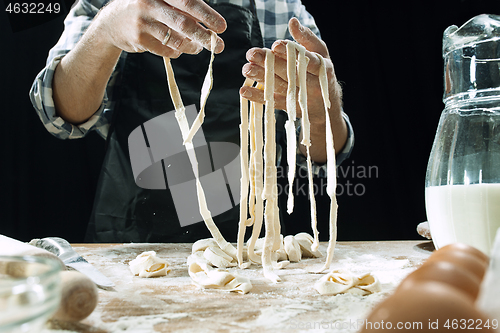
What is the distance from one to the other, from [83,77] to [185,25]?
511mm

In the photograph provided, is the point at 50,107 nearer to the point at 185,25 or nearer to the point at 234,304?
the point at 185,25

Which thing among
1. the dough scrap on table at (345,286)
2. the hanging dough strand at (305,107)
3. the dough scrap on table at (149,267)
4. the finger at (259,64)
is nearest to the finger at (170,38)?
the finger at (259,64)

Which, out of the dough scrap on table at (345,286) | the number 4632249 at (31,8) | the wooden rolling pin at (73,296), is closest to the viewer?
the wooden rolling pin at (73,296)

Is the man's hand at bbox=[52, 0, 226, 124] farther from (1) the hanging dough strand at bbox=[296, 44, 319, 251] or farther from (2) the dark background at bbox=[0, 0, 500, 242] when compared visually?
(2) the dark background at bbox=[0, 0, 500, 242]

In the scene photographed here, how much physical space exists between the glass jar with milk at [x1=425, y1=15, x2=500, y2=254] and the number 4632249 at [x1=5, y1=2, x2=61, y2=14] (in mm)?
1997

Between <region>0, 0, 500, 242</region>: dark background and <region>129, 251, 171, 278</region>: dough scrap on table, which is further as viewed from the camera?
<region>0, 0, 500, 242</region>: dark background

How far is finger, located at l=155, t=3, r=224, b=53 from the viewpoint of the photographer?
72 cm

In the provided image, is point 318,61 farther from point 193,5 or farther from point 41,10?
point 41,10

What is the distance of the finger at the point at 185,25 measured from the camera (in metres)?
0.72

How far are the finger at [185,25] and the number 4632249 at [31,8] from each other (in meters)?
1.57

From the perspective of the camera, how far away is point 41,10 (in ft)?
6.46

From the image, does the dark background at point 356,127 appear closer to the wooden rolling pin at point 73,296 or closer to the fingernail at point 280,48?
the fingernail at point 280,48

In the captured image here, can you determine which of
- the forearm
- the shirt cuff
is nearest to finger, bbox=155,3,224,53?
the forearm

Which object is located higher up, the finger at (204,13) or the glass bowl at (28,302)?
the finger at (204,13)
